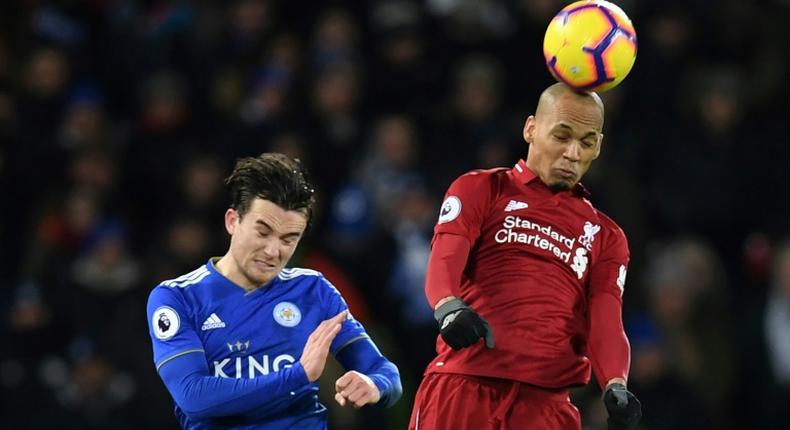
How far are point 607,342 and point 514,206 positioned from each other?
675 mm

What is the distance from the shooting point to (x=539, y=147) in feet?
19.3

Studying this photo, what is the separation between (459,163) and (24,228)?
133 inches

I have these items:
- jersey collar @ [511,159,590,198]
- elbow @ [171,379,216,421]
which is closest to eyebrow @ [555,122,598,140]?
jersey collar @ [511,159,590,198]

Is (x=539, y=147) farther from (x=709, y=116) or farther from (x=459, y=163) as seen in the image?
(x=709, y=116)

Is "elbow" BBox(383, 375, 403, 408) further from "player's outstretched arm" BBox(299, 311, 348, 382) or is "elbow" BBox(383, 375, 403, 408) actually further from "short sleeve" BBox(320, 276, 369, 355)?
"player's outstretched arm" BBox(299, 311, 348, 382)

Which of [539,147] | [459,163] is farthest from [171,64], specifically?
[539,147]

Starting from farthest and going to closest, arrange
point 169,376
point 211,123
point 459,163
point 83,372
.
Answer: point 211,123, point 459,163, point 83,372, point 169,376

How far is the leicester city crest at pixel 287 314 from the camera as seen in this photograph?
554 centimetres

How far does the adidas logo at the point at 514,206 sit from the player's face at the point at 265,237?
89cm

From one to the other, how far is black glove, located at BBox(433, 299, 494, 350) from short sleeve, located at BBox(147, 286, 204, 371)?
0.93 meters

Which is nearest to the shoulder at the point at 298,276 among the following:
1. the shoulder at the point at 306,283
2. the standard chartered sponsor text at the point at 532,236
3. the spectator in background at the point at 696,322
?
the shoulder at the point at 306,283

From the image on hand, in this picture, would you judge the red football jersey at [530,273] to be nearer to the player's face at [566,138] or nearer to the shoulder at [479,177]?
the shoulder at [479,177]

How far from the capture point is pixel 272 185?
5.52 metres

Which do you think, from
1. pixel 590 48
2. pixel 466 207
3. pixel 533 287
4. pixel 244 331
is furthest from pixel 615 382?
pixel 244 331
